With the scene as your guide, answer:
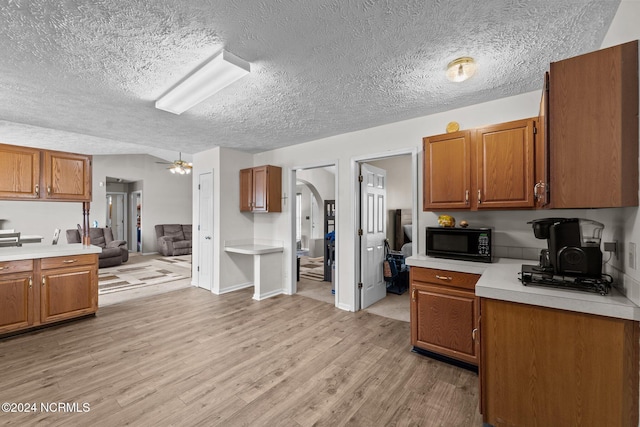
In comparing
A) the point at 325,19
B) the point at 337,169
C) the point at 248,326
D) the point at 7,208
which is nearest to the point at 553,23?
the point at 325,19

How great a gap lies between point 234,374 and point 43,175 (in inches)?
131

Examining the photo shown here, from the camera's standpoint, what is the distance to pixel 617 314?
1.30 meters

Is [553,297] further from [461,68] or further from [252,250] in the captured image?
[252,250]

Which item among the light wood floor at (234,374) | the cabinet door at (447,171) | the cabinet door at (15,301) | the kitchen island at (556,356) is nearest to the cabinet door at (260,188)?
the light wood floor at (234,374)

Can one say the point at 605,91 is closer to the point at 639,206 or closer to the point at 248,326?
the point at 639,206

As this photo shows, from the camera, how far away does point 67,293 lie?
10.8 ft

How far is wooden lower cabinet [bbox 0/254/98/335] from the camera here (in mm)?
2924

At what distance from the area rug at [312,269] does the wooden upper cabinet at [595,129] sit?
467cm

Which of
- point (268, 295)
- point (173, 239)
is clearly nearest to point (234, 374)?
point (268, 295)

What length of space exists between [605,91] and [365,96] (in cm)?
171

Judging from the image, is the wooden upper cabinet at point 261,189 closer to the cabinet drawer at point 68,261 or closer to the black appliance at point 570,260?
the cabinet drawer at point 68,261

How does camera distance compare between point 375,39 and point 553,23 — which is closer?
point 553,23

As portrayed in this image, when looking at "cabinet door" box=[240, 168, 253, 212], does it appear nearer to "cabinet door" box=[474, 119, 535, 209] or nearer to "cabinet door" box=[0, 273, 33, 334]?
"cabinet door" box=[0, 273, 33, 334]

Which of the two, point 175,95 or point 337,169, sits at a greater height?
point 175,95
